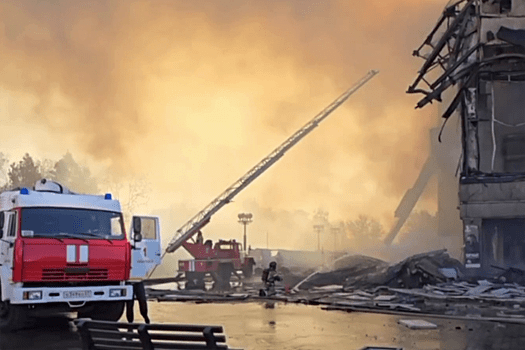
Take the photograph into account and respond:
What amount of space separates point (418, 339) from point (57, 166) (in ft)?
175

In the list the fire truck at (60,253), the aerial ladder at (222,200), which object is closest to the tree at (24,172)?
the aerial ladder at (222,200)

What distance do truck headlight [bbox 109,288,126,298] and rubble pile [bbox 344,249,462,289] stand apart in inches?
462

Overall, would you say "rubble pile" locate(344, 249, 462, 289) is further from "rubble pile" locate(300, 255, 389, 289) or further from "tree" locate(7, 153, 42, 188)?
"tree" locate(7, 153, 42, 188)


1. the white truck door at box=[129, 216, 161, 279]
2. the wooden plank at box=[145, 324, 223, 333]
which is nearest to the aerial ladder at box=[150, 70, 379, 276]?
the white truck door at box=[129, 216, 161, 279]

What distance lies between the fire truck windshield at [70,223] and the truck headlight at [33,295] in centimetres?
110

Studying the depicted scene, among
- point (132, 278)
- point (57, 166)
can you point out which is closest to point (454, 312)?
point (132, 278)

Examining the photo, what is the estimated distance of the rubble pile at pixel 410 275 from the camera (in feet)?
75.4

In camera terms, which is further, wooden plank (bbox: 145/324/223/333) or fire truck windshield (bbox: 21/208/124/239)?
fire truck windshield (bbox: 21/208/124/239)

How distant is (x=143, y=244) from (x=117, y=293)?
1977 mm

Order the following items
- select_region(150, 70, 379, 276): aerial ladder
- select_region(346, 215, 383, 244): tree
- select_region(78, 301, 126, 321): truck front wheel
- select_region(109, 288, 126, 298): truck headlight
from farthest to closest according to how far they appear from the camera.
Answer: select_region(346, 215, 383, 244): tree → select_region(150, 70, 379, 276): aerial ladder → select_region(78, 301, 126, 321): truck front wheel → select_region(109, 288, 126, 298): truck headlight

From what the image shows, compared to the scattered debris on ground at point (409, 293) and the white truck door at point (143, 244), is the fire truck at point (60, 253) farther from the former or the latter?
the scattered debris on ground at point (409, 293)

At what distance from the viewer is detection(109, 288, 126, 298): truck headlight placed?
43.5ft

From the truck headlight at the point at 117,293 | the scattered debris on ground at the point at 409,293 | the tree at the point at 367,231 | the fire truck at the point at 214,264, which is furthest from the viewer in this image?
the tree at the point at 367,231

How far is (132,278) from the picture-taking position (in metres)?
14.8
